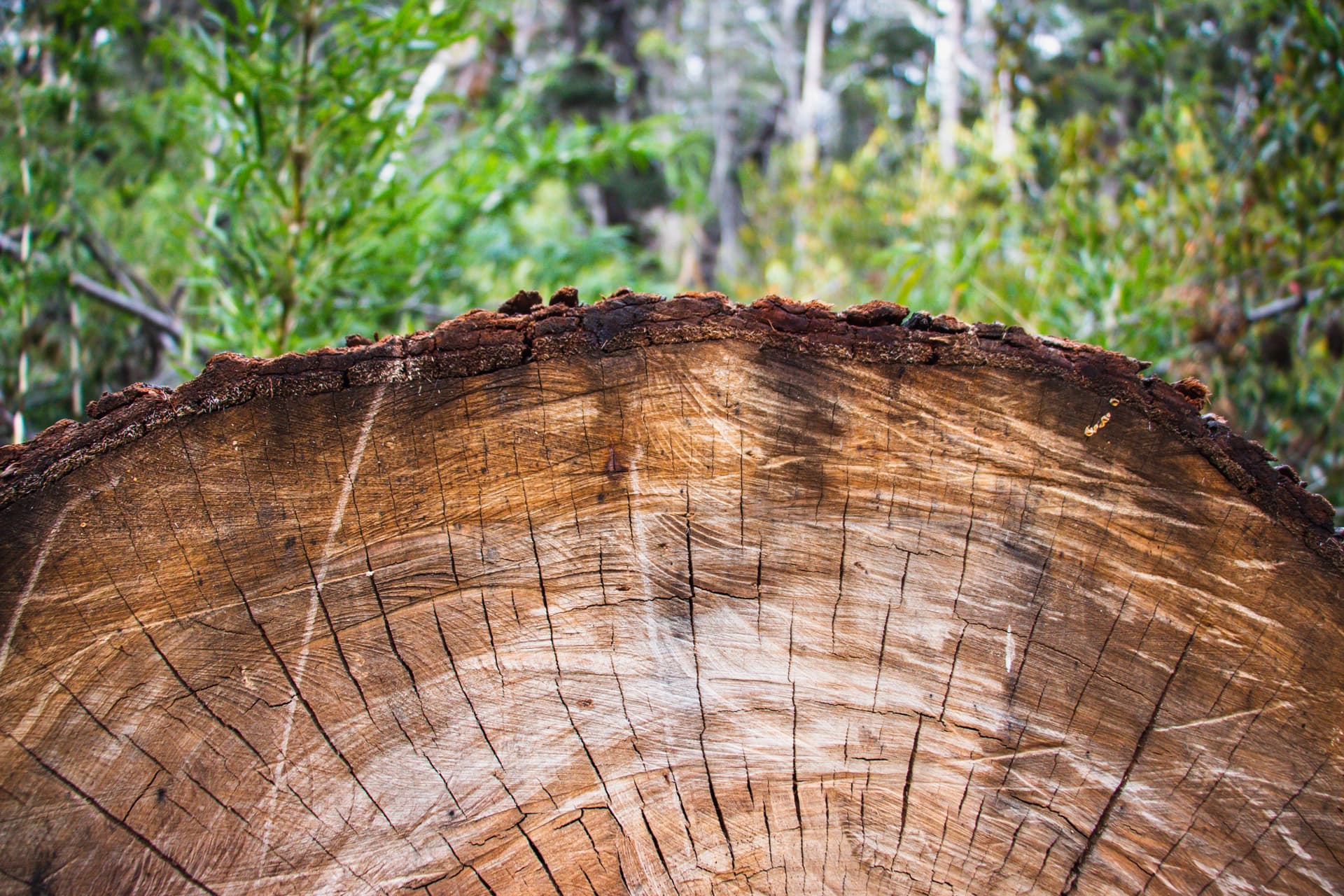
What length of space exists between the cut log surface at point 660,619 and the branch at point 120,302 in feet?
7.76

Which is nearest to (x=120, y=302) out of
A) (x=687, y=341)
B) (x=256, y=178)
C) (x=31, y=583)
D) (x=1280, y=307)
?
(x=256, y=178)

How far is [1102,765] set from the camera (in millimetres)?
972

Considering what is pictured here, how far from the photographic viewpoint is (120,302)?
2977mm

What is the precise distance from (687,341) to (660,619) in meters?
0.35

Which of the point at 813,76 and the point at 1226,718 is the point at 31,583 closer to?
the point at 1226,718

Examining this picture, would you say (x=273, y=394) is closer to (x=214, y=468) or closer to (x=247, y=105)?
(x=214, y=468)

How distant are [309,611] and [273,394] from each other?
262mm

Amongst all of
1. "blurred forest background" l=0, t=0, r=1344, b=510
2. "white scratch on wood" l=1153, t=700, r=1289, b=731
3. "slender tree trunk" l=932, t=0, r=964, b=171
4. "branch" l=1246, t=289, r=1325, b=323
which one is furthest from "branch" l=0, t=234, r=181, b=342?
"slender tree trunk" l=932, t=0, r=964, b=171

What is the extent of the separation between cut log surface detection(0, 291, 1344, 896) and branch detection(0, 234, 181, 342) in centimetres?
237

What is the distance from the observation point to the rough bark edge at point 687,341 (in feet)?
2.93

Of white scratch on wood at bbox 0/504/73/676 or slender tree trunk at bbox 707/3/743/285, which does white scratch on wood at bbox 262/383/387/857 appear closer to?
white scratch on wood at bbox 0/504/73/676

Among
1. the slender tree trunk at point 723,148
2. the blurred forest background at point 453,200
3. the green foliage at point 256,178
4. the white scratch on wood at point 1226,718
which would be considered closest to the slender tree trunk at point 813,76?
the slender tree trunk at point 723,148

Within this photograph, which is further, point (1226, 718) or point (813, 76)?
point (813, 76)

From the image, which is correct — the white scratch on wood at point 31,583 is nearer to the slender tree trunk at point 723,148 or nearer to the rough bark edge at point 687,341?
the rough bark edge at point 687,341
